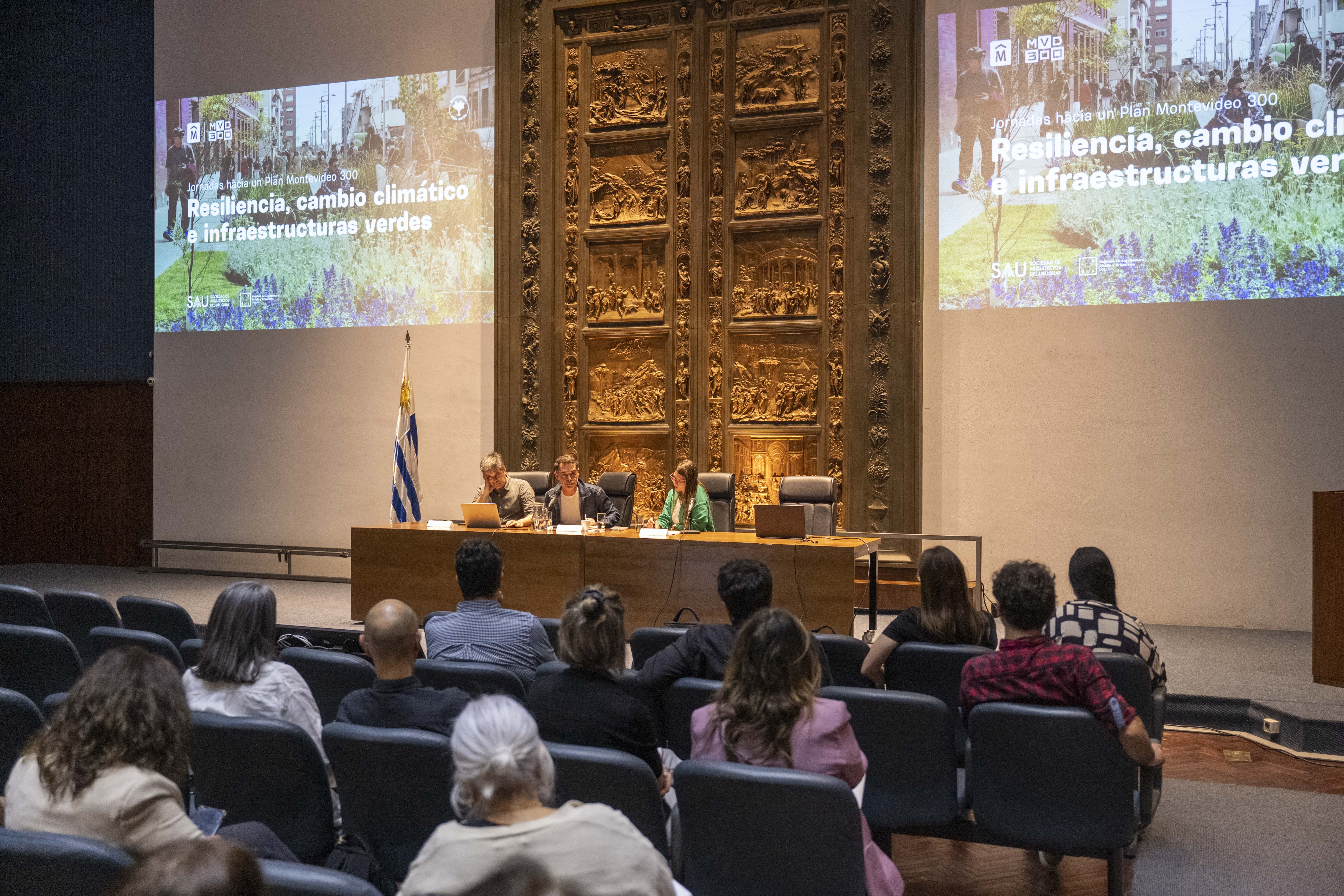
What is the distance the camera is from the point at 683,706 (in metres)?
2.94

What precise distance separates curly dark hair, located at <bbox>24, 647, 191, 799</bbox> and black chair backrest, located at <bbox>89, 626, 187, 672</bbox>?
5.22 ft

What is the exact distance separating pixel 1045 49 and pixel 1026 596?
6.26 meters

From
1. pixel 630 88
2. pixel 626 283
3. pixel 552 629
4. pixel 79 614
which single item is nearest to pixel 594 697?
pixel 552 629

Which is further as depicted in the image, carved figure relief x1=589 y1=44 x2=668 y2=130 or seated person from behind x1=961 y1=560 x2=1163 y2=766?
carved figure relief x1=589 y1=44 x2=668 y2=130

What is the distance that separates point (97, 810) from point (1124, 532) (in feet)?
23.9

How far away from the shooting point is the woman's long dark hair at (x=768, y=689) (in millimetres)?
2299

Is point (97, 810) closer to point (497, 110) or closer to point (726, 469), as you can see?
point (726, 469)

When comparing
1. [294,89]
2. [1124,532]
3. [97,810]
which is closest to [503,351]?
[294,89]

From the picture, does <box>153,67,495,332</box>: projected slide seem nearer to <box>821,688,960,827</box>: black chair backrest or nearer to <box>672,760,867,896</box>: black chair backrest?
<box>821,688,960,827</box>: black chair backrest

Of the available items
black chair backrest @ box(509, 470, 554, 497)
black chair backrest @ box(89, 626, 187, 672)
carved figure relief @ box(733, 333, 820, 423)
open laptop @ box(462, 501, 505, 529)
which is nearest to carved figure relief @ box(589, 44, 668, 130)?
carved figure relief @ box(733, 333, 820, 423)

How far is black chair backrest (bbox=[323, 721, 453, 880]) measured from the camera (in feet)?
7.23

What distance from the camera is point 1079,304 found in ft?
25.0

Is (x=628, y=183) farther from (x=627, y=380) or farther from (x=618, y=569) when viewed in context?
(x=618, y=569)

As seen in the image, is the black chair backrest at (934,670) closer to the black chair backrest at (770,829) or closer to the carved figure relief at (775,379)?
the black chair backrest at (770,829)
